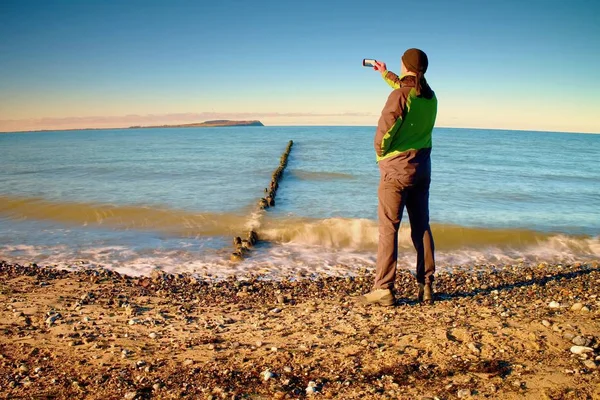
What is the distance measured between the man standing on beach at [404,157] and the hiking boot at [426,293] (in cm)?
33

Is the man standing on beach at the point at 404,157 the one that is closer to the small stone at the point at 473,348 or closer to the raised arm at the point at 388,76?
the raised arm at the point at 388,76

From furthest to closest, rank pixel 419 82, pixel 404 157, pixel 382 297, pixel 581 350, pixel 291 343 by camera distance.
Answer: pixel 382 297 → pixel 404 157 → pixel 419 82 → pixel 291 343 → pixel 581 350

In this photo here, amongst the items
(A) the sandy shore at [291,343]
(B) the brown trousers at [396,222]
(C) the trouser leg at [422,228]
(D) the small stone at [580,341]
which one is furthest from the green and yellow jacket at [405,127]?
(D) the small stone at [580,341]

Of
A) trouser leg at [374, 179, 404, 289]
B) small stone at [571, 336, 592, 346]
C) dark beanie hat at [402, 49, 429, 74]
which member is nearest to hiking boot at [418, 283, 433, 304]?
trouser leg at [374, 179, 404, 289]

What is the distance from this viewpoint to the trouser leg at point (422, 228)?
507cm

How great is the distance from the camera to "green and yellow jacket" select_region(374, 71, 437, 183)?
180 inches

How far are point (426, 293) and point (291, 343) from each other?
216 cm

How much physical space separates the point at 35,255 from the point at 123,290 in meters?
3.69

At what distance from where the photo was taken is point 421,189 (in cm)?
502

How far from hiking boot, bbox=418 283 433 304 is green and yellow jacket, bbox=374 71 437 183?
5.23 ft

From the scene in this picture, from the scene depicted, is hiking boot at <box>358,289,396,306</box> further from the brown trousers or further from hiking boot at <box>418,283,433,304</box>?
Answer: hiking boot at <box>418,283,433,304</box>

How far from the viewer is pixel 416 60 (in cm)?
456

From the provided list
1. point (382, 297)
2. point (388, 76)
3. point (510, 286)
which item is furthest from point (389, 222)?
point (510, 286)

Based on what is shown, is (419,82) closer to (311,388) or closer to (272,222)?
(311,388)
